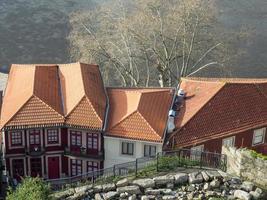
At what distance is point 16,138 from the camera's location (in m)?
30.7

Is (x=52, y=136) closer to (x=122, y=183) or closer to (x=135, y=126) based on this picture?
(x=135, y=126)

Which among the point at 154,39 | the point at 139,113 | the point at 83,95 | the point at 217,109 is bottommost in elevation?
the point at 139,113

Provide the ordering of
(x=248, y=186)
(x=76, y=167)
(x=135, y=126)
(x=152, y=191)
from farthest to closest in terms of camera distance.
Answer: (x=76, y=167) → (x=135, y=126) → (x=152, y=191) → (x=248, y=186)

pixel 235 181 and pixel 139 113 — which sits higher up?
pixel 139 113

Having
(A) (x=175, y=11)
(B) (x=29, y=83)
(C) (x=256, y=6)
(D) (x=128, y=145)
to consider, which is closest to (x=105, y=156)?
(D) (x=128, y=145)

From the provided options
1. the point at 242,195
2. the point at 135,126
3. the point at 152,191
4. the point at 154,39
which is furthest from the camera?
the point at 154,39

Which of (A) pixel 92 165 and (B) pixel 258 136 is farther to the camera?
(B) pixel 258 136

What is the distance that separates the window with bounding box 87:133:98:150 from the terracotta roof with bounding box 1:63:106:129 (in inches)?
27.3

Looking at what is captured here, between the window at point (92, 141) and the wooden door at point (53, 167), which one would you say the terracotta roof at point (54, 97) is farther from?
the wooden door at point (53, 167)

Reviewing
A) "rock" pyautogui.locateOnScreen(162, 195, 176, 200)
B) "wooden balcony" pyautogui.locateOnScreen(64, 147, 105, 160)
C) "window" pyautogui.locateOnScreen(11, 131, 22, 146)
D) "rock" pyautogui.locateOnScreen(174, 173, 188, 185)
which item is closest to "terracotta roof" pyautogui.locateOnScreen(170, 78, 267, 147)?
"wooden balcony" pyautogui.locateOnScreen(64, 147, 105, 160)

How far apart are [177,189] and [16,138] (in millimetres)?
13204

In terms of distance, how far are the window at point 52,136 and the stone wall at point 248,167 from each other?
12.9 metres

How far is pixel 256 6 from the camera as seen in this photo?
79.4 metres

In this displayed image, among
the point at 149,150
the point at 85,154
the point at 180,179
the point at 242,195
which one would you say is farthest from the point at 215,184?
the point at 85,154
